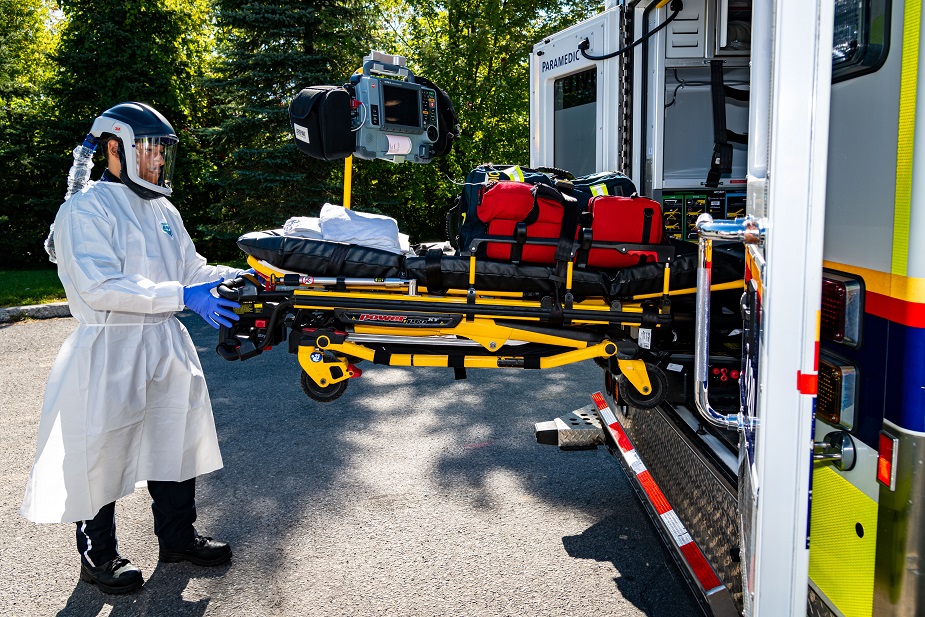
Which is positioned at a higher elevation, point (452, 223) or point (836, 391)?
point (452, 223)

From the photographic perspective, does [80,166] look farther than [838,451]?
Yes

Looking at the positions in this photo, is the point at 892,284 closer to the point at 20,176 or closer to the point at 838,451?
the point at 838,451

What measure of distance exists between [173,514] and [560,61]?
13.1 feet

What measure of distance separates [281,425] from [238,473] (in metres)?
0.91

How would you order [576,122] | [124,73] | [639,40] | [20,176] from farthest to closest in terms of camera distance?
[20,176] → [124,73] → [576,122] → [639,40]

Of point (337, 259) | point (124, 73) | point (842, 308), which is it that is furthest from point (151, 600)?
point (124, 73)

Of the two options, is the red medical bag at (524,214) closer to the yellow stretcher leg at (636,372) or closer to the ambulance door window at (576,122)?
the yellow stretcher leg at (636,372)

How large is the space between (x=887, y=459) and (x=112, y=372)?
2931mm

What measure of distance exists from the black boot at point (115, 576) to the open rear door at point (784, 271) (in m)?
2.62

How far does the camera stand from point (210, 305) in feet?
10.5

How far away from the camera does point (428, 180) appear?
16672 mm

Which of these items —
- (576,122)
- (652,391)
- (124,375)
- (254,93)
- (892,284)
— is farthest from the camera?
(254,93)

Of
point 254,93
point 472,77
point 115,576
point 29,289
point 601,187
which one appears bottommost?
point 115,576

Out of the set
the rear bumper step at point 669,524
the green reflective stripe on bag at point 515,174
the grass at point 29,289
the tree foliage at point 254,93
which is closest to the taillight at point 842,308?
the rear bumper step at point 669,524
